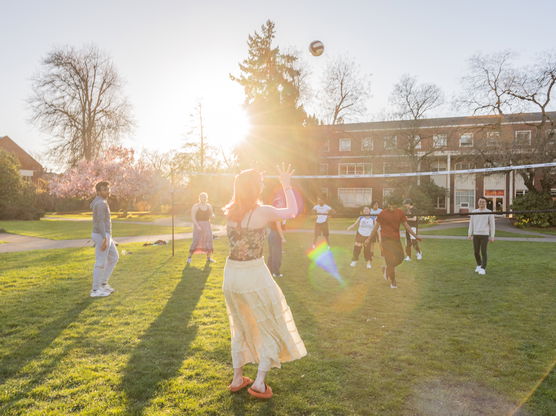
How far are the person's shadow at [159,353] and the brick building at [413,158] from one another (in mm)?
29583

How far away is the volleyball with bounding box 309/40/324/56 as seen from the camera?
16.0 meters

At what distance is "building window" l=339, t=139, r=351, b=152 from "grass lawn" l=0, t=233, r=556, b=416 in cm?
4177

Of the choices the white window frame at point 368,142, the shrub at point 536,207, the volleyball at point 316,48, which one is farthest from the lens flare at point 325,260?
the white window frame at point 368,142

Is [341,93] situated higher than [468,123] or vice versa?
[341,93]

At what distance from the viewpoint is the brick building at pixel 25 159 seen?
6218 cm

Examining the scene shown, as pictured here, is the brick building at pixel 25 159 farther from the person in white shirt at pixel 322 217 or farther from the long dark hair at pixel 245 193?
the long dark hair at pixel 245 193

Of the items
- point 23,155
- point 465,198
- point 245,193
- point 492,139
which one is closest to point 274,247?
point 245,193

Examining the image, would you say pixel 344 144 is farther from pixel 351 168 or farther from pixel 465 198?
pixel 465 198

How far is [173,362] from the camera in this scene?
4672 mm

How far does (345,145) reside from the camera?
5078 centimetres

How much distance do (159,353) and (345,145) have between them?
4799 cm

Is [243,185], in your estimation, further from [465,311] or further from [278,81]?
[278,81]

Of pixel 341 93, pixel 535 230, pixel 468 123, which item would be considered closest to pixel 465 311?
pixel 535 230

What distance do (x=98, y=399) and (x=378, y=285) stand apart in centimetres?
677
